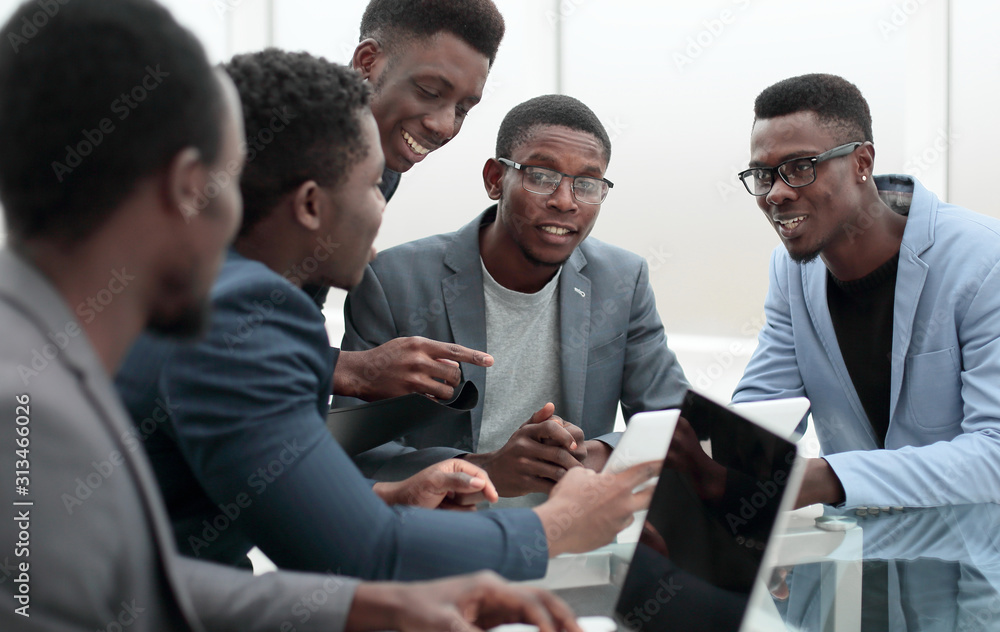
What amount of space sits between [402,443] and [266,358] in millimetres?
1068

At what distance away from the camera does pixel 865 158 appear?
221cm

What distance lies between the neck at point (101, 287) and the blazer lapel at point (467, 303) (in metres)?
1.46

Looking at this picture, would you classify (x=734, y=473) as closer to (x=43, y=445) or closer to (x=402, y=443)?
(x=43, y=445)

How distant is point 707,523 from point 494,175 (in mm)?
1565

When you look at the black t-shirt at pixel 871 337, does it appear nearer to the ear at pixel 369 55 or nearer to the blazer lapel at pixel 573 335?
the blazer lapel at pixel 573 335

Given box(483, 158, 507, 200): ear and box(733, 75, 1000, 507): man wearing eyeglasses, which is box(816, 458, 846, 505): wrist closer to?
box(733, 75, 1000, 507): man wearing eyeglasses

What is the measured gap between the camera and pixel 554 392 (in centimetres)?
224

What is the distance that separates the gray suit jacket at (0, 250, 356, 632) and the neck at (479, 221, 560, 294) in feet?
5.49

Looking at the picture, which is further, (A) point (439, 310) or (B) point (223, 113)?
(A) point (439, 310)

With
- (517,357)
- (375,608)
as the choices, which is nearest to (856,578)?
(375,608)

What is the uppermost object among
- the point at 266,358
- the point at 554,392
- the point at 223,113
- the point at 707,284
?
the point at 223,113

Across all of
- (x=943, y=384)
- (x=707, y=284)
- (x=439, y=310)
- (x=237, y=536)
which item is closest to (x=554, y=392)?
(x=439, y=310)

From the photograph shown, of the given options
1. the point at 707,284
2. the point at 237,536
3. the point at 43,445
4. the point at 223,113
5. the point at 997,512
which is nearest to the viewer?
the point at 43,445

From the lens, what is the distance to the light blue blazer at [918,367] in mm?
1679
